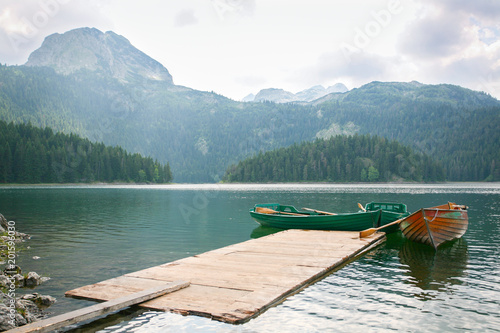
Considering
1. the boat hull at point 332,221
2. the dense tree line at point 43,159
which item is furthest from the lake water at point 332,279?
the dense tree line at point 43,159

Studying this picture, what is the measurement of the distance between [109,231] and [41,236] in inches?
214

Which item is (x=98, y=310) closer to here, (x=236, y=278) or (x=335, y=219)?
(x=236, y=278)

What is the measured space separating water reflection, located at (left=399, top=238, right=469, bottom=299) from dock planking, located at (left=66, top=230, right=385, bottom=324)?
3.04 metres

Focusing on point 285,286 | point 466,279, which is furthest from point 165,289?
point 466,279

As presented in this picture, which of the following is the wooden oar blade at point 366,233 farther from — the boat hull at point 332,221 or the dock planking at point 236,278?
the boat hull at point 332,221

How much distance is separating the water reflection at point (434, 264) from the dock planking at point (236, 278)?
3044 millimetres

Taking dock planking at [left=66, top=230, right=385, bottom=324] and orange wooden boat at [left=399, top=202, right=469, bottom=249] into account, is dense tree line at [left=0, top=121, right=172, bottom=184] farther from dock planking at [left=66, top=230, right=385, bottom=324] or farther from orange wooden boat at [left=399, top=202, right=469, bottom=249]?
orange wooden boat at [left=399, top=202, right=469, bottom=249]

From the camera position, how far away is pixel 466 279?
1620cm

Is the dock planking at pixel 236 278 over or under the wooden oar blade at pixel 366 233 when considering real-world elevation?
under

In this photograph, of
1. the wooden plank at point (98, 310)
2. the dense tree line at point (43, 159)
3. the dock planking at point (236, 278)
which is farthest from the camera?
the dense tree line at point (43, 159)

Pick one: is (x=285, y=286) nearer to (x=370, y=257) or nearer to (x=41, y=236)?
(x=370, y=257)

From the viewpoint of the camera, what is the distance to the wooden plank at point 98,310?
29.5 feet

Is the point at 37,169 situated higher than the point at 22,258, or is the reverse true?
the point at 37,169

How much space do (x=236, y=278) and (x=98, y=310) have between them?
5266mm
